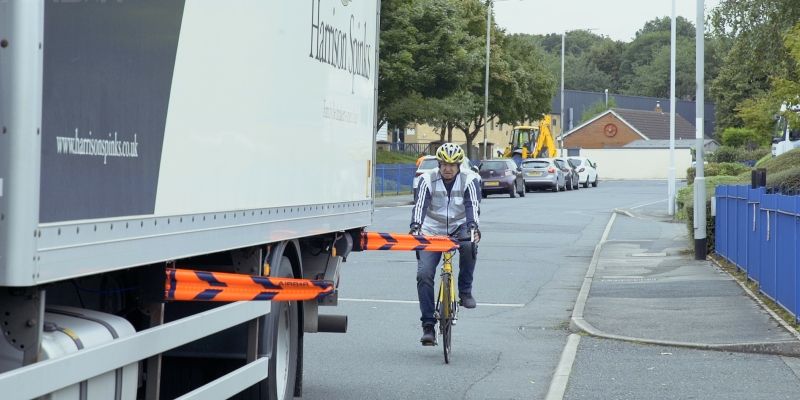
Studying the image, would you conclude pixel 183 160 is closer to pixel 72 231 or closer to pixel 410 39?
pixel 72 231

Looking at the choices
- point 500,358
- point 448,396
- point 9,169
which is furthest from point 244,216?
point 500,358

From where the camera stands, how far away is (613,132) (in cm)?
11538

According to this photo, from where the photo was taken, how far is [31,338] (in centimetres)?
445

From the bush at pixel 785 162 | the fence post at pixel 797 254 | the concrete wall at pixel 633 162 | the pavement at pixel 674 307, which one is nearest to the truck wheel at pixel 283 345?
the pavement at pixel 674 307

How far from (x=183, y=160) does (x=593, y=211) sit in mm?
37154

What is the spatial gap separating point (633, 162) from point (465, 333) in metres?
89.7

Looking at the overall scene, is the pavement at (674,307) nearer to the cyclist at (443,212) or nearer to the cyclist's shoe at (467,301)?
the cyclist's shoe at (467,301)

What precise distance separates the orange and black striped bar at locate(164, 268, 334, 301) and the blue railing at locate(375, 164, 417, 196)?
43.2 meters

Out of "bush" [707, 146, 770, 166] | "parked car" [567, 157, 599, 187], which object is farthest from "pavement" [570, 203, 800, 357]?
"parked car" [567, 157, 599, 187]

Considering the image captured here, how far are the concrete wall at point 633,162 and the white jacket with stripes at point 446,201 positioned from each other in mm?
86395

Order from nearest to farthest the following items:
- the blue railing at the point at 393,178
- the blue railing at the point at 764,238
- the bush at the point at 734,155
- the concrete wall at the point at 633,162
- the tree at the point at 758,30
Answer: the blue railing at the point at 764,238 < the tree at the point at 758,30 < the blue railing at the point at 393,178 < the bush at the point at 734,155 < the concrete wall at the point at 633,162

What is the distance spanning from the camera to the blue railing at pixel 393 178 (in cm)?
5234

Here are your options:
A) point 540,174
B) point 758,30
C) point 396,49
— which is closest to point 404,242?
point 758,30

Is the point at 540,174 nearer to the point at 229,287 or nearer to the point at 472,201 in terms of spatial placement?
the point at 472,201
